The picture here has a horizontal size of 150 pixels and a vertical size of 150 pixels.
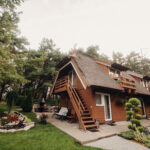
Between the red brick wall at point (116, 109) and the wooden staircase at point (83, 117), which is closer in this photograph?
the wooden staircase at point (83, 117)

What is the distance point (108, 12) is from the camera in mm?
9797

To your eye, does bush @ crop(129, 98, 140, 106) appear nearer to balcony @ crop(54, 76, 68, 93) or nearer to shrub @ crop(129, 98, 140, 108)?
shrub @ crop(129, 98, 140, 108)

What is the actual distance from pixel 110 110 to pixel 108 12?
31.5ft

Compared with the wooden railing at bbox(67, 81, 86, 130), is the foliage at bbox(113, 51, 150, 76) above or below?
above

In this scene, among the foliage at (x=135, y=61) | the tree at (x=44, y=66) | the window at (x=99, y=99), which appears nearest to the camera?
the window at (x=99, y=99)

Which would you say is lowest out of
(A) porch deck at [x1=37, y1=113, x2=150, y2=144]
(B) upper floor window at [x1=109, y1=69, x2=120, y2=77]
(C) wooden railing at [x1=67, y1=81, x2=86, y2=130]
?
(A) porch deck at [x1=37, y1=113, x2=150, y2=144]

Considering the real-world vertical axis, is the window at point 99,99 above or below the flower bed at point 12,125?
above

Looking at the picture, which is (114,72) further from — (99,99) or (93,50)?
(93,50)

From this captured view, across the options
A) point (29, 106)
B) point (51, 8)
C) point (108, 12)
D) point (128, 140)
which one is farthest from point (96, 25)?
point (29, 106)

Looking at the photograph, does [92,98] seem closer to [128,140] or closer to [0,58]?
[128,140]

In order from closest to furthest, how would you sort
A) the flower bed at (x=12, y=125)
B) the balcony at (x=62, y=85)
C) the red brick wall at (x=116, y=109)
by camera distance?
the flower bed at (x=12, y=125), the red brick wall at (x=116, y=109), the balcony at (x=62, y=85)

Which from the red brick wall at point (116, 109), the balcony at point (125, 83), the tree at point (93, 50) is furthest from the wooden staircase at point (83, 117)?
the tree at point (93, 50)

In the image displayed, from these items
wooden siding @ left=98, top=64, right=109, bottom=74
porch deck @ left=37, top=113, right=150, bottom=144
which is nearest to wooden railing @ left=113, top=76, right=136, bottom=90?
wooden siding @ left=98, top=64, right=109, bottom=74

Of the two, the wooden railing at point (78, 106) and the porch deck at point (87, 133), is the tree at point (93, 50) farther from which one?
the porch deck at point (87, 133)
